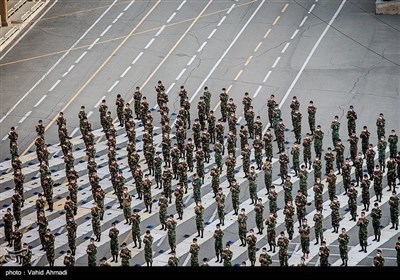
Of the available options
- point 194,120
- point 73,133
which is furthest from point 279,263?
point 73,133

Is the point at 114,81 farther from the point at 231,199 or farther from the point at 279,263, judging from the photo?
the point at 279,263

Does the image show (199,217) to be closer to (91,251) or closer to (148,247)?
(148,247)

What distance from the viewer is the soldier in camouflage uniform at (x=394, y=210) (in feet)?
93.0

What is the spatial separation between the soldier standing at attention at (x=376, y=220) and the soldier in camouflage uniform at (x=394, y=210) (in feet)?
3.15

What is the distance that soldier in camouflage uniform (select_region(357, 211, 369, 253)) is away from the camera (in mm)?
26641

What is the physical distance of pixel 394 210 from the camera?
28.6 metres

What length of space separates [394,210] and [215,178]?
687 cm

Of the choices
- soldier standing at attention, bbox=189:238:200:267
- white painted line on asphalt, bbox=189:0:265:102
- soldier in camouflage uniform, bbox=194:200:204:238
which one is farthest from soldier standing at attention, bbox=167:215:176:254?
white painted line on asphalt, bbox=189:0:265:102

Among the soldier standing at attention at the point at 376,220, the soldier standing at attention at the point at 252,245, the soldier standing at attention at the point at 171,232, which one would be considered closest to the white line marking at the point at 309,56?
the soldier standing at attention at the point at 376,220

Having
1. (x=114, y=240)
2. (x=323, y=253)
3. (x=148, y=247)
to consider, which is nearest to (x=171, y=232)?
(x=148, y=247)

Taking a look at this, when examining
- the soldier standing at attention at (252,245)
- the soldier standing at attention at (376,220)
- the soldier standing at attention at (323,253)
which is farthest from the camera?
the soldier standing at attention at (376,220)

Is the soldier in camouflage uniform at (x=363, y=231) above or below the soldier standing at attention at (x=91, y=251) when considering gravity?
below

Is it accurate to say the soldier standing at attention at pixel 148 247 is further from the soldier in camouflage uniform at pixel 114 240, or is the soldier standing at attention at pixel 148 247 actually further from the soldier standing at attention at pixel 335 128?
the soldier standing at attention at pixel 335 128
